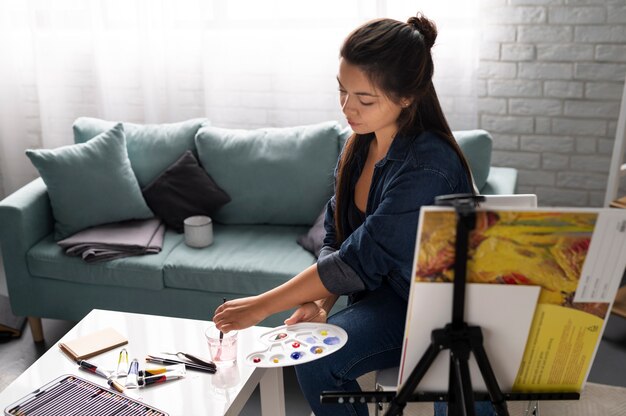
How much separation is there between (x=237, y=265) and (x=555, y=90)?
5.08 feet

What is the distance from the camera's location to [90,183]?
2896 mm

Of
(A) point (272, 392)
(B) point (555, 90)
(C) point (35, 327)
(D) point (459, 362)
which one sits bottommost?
(C) point (35, 327)

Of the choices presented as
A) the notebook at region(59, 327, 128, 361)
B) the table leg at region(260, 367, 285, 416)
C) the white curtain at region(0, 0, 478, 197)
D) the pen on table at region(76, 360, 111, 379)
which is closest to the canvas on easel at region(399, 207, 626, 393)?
the table leg at region(260, 367, 285, 416)

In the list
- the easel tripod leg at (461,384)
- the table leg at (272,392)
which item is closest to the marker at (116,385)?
the table leg at (272,392)

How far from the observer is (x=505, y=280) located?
1.16m

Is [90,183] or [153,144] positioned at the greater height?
[153,144]

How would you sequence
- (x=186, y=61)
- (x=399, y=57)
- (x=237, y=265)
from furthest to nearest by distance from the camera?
(x=186, y=61) < (x=237, y=265) < (x=399, y=57)

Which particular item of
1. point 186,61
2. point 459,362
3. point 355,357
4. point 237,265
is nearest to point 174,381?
point 355,357

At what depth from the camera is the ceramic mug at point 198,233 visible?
2.79 metres

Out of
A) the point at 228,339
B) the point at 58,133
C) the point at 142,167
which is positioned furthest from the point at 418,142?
the point at 58,133

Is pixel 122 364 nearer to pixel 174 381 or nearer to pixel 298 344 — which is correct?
pixel 174 381

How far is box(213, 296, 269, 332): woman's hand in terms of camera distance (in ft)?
5.49

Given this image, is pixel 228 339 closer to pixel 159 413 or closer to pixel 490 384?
pixel 159 413

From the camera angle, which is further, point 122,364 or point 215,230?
point 215,230
